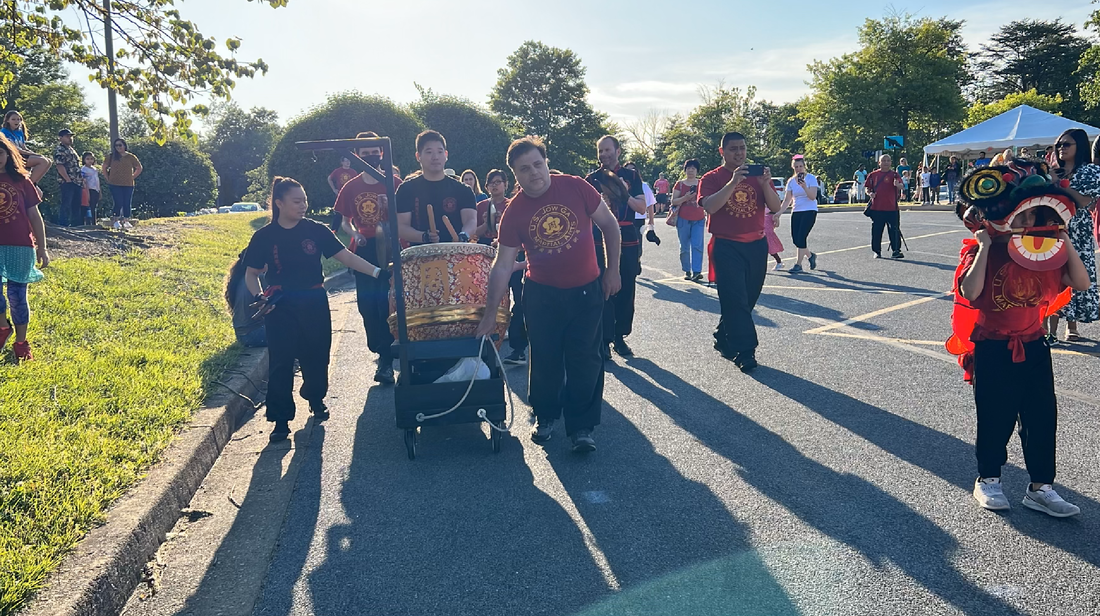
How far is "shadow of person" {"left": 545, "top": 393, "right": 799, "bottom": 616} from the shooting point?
3.04m

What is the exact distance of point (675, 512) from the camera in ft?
12.7

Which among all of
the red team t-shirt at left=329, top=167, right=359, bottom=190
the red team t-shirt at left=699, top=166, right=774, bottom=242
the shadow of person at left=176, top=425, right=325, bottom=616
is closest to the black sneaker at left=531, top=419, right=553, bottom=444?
the shadow of person at left=176, top=425, right=325, bottom=616

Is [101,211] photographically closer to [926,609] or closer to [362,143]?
[362,143]

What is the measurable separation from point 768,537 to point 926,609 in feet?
2.52

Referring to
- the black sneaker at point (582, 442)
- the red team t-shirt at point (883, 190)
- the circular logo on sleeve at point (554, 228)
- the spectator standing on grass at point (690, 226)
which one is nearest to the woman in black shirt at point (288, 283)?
the circular logo on sleeve at point (554, 228)

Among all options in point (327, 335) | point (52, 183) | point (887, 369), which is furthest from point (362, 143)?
point (52, 183)

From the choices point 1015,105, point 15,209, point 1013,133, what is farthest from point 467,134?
point 1015,105

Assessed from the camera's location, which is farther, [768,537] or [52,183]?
[52,183]

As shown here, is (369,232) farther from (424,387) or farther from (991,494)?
(991,494)

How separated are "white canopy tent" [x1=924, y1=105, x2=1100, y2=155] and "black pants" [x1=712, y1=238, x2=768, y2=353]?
24971mm

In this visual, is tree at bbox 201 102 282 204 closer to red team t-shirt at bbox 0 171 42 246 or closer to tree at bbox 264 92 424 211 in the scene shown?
tree at bbox 264 92 424 211

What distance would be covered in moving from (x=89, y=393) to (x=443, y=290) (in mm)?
2658

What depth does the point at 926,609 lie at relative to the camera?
2900 millimetres

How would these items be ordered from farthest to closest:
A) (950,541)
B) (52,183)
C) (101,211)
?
(101,211) < (52,183) < (950,541)
